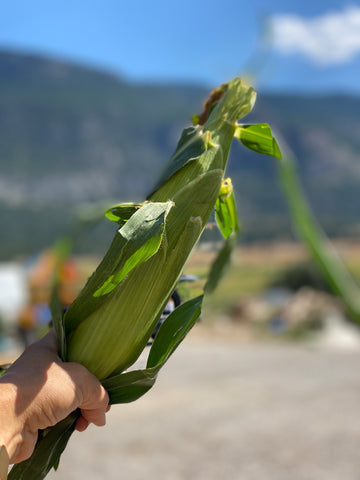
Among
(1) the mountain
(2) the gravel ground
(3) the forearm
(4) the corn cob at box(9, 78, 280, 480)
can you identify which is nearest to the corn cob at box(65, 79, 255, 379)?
(4) the corn cob at box(9, 78, 280, 480)

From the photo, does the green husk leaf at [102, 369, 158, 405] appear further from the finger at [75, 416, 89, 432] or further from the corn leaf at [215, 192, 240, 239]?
the corn leaf at [215, 192, 240, 239]

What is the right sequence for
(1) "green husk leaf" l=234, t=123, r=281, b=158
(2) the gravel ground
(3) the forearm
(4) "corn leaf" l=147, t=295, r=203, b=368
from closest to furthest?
(3) the forearm, (4) "corn leaf" l=147, t=295, r=203, b=368, (1) "green husk leaf" l=234, t=123, r=281, b=158, (2) the gravel ground

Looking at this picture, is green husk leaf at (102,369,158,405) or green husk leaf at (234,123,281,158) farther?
green husk leaf at (234,123,281,158)

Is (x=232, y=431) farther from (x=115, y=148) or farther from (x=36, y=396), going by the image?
(x=115, y=148)

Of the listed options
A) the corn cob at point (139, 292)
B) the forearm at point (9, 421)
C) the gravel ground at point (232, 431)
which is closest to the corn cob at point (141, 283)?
the corn cob at point (139, 292)

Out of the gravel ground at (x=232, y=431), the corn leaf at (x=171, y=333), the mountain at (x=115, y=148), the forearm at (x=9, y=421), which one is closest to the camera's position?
the forearm at (x=9, y=421)

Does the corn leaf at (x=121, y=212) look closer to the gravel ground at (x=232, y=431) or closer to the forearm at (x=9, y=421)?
the forearm at (x=9, y=421)

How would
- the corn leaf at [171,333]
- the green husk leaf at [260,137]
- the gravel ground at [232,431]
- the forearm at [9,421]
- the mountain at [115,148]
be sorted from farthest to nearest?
the mountain at [115,148] → the gravel ground at [232,431] → the green husk leaf at [260,137] → the corn leaf at [171,333] → the forearm at [9,421]

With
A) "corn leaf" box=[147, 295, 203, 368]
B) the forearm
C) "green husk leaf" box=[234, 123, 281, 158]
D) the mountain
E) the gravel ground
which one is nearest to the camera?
the forearm
